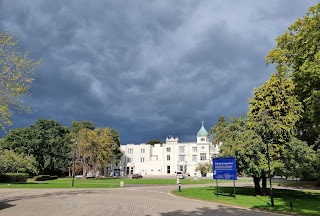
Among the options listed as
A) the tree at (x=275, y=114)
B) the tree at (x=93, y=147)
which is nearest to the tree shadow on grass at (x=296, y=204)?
the tree at (x=275, y=114)

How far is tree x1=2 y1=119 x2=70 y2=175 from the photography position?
66312mm

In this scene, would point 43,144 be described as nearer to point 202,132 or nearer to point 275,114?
point 202,132

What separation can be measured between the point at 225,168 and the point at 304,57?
10.5 m

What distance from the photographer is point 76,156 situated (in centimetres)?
6359

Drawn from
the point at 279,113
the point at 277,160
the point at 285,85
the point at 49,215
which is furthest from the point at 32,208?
the point at 285,85

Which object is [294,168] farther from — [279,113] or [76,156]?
[76,156]

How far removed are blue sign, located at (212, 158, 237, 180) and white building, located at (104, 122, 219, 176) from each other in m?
64.6

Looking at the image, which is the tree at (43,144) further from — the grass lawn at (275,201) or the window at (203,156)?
the grass lawn at (275,201)

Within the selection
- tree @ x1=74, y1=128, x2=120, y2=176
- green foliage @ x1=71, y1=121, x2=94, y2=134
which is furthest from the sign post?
green foliage @ x1=71, y1=121, x2=94, y2=134

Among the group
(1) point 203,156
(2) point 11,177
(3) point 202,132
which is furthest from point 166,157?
(2) point 11,177

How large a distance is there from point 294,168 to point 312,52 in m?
9.87

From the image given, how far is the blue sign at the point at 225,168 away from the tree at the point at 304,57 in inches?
276

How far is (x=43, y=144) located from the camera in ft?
225

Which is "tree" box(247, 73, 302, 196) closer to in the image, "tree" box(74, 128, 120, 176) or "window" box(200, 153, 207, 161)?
"tree" box(74, 128, 120, 176)
